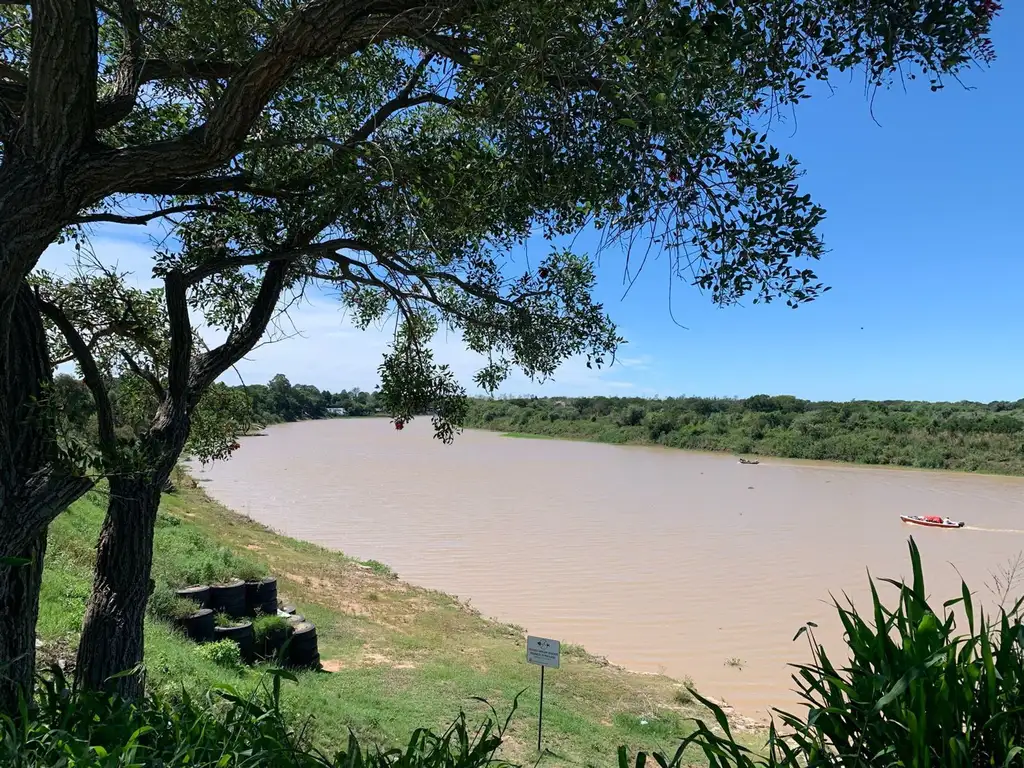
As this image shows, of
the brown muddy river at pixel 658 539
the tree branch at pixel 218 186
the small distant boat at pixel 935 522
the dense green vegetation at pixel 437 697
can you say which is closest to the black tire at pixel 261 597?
the dense green vegetation at pixel 437 697

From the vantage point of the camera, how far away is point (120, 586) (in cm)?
371

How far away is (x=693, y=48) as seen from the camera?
215cm

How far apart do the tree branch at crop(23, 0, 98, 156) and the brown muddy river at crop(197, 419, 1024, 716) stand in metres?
5.85

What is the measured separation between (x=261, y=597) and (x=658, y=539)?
1366 cm

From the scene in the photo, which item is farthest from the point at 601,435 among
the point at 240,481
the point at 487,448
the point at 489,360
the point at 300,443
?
the point at 489,360

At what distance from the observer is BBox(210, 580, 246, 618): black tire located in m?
8.20

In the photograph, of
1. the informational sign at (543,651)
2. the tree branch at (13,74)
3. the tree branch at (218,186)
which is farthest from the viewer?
the informational sign at (543,651)

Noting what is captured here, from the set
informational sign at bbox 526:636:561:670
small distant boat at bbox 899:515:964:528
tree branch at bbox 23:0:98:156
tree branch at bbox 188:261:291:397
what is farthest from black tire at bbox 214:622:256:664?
small distant boat at bbox 899:515:964:528

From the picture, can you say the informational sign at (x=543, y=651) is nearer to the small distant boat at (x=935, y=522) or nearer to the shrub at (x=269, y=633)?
the shrub at (x=269, y=633)

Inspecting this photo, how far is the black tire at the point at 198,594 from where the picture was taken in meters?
7.73

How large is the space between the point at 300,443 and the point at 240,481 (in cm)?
2270

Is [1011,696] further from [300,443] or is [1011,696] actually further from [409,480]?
[300,443]

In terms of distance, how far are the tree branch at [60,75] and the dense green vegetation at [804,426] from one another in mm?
29529

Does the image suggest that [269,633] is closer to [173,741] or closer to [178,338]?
[178,338]
